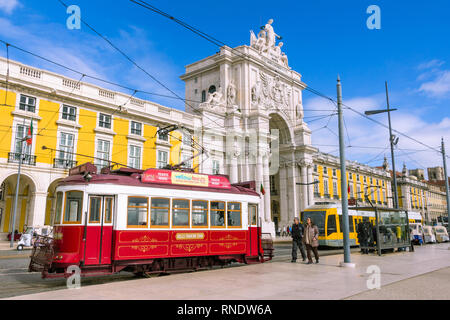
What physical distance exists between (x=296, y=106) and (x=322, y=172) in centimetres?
1340

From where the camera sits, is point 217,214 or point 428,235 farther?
point 428,235

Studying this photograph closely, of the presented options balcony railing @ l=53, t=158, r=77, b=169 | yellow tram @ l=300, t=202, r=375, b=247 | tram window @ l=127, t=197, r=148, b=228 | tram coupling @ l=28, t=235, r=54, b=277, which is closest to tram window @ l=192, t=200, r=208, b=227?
tram window @ l=127, t=197, r=148, b=228

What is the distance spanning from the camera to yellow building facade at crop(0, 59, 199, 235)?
966 inches

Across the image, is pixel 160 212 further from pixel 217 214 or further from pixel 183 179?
pixel 217 214

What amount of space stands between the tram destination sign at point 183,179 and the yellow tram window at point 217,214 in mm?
682

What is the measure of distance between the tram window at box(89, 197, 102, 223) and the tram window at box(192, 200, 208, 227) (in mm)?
3267

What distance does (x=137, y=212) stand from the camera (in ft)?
36.4

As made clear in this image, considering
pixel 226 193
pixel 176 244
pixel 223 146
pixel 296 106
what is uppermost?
pixel 296 106

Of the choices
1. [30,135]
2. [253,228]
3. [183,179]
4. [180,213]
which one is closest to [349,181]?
[30,135]

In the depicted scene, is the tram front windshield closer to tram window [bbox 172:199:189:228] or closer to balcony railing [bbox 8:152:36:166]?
tram window [bbox 172:199:189:228]

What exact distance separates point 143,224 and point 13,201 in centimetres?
2125

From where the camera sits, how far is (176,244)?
11.7 metres
